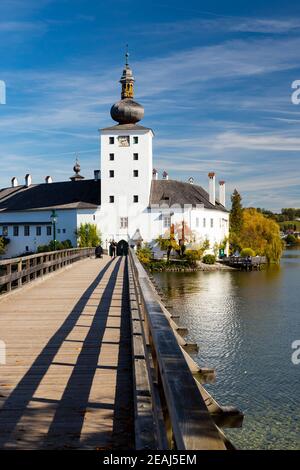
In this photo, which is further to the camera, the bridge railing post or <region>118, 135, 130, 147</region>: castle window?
<region>118, 135, 130, 147</region>: castle window

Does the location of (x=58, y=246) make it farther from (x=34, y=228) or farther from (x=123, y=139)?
(x=123, y=139)

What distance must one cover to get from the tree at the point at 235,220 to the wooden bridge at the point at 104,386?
5873cm

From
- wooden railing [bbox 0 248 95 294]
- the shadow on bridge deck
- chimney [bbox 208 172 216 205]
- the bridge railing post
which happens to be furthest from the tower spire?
the bridge railing post

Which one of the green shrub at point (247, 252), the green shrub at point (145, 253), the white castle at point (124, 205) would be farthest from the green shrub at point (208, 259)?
the green shrub at point (145, 253)

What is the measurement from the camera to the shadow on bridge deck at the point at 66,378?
3.92m

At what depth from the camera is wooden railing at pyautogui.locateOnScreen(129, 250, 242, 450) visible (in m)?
1.96

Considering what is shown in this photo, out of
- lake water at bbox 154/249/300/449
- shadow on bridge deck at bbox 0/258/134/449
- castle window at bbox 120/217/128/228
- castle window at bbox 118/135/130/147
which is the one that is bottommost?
lake water at bbox 154/249/300/449

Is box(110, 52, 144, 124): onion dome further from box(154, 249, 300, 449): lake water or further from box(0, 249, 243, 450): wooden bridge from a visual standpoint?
box(0, 249, 243, 450): wooden bridge

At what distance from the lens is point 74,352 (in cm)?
680

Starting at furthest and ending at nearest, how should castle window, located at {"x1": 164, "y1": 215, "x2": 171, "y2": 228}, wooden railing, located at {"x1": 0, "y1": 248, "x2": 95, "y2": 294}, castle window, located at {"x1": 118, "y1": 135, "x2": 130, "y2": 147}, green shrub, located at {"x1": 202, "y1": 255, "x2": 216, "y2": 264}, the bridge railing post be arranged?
castle window, located at {"x1": 118, "y1": 135, "x2": 130, "y2": 147}
castle window, located at {"x1": 164, "y1": 215, "x2": 171, "y2": 228}
green shrub, located at {"x1": 202, "y1": 255, "x2": 216, "y2": 264}
wooden railing, located at {"x1": 0, "y1": 248, "x2": 95, "y2": 294}
the bridge railing post

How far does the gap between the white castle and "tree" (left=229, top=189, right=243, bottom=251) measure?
3.99 metres

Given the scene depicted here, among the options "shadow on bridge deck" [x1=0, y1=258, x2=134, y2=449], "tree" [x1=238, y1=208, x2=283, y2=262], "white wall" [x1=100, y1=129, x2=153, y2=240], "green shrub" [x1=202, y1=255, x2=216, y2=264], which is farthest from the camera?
"tree" [x1=238, y1=208, x2=283, y2=262]

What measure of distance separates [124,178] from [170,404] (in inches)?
2237

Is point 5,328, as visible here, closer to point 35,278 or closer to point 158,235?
point 35,278
